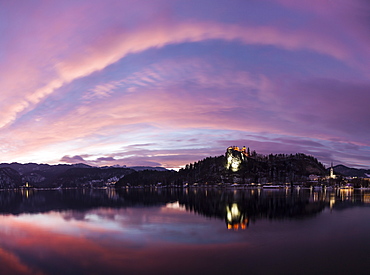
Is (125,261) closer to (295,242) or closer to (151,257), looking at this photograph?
(151,257)

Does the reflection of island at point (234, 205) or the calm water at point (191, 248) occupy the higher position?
the calm water at point (191, 248)

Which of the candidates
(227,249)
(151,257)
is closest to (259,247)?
(227,249)

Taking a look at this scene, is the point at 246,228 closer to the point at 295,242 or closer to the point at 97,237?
the point at 295,242

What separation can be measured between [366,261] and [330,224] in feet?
66.2

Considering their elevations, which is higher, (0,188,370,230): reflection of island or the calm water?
the calm water

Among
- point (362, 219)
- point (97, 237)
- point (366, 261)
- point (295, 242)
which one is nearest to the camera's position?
point (366, 261)

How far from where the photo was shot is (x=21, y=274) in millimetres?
21953

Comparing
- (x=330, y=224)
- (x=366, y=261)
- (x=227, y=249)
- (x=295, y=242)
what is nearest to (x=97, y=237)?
(x=227, y=249)

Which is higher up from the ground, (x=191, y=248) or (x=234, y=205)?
(x=191, y=248)

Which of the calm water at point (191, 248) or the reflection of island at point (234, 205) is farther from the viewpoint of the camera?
the reflection of island at point (234, 205)

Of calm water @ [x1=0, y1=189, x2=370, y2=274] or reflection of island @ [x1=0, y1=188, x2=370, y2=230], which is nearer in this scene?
calm water @ [x1=0, y1=189, x2=370, y2=274]

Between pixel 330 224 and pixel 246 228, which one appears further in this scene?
pixel 330 224

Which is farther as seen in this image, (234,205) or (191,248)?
(234,205)

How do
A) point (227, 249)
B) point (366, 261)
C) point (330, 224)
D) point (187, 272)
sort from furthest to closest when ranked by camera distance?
point (330, 224) → point (227, 249) → point (366, 261) → point (187, 272)
